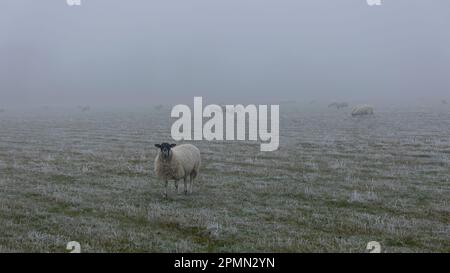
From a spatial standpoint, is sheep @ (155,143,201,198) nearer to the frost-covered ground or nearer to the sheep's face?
the sheep's face

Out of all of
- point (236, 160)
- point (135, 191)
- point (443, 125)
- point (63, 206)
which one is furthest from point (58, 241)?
point (443, 125)

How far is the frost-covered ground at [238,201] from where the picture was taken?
10539 mm

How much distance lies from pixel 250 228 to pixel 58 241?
4.32 m

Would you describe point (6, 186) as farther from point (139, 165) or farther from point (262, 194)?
point (262, 194)

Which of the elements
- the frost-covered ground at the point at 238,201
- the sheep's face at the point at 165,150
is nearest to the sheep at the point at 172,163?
the sheep's face at the point at 165,150

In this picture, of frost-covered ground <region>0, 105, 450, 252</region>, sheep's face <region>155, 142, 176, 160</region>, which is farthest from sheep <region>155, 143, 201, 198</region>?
frost-covered ground <region>0, 105, 450, 252</region>

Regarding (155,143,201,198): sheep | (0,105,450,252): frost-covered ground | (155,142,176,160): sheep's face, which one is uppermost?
(155,142,176,160): sheep's face

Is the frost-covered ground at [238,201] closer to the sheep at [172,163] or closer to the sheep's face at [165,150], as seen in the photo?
the sheep at [172,163]

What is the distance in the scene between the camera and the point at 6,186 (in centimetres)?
A: 1653

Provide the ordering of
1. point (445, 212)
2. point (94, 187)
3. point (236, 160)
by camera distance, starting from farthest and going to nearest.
A: point (236, 160) → point (94, 187) → point (445, 212)

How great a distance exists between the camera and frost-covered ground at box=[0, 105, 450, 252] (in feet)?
34.6

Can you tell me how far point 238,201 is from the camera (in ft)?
47.0
